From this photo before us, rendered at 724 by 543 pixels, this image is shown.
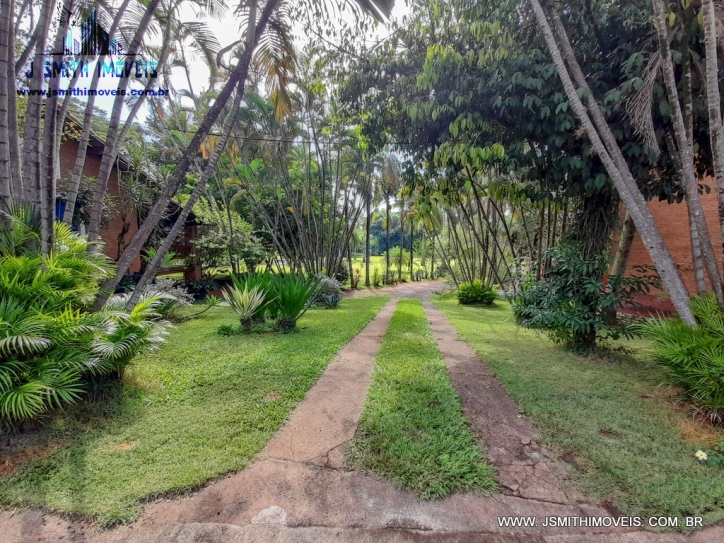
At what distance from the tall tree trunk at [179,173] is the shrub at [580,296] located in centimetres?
532

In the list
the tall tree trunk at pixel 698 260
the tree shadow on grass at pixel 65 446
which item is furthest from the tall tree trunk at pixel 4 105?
the tall tree trunk at pixel 698 260

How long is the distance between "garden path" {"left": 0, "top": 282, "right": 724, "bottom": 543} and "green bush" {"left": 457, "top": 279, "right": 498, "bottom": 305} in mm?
10783

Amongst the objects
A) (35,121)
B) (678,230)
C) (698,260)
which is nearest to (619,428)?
(698,260)

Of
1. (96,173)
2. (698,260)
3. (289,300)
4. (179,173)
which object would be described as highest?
(96,173)

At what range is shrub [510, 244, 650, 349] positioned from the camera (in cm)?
478

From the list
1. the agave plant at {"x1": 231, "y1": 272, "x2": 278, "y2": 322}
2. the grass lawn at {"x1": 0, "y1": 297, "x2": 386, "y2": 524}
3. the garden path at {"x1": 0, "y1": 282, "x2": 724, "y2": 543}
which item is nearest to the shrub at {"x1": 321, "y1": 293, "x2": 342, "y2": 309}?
the agave plant at {"x1": 231, "y1": 272, "x2": 278, "y2": 322}

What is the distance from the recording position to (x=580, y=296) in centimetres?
491

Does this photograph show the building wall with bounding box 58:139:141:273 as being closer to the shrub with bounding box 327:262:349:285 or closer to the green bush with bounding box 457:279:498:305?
the shrub with bounding box 327:262:349:285

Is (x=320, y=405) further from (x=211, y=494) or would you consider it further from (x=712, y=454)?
(x=712, y=454)

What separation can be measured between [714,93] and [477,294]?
395 inches

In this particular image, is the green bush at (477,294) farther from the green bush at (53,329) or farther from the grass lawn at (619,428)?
the green bush at (53,329)

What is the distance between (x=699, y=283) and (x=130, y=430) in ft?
21.2

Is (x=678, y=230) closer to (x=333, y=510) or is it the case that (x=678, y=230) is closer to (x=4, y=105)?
(x=333, y=510)

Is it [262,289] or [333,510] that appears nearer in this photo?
A: [333,510]
